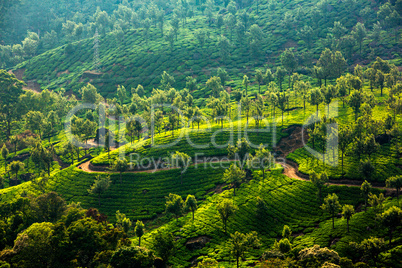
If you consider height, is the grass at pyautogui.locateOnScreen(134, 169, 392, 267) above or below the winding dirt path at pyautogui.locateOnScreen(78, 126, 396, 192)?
below

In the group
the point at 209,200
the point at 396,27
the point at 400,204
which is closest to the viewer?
the point at 400,204

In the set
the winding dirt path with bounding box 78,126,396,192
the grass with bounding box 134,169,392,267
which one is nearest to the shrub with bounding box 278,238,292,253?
the grass with bounding box 134,169,392,267

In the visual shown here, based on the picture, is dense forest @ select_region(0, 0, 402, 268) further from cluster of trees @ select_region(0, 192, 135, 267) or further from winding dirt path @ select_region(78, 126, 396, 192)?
winding dirt path @ select_region(78, 126, 396, 192)

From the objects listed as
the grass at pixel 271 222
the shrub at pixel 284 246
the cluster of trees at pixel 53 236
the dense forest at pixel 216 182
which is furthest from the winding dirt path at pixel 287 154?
the shrub at pixel 284 246

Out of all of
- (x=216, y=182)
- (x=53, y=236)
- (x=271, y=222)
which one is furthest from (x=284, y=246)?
(x=53, y=236)

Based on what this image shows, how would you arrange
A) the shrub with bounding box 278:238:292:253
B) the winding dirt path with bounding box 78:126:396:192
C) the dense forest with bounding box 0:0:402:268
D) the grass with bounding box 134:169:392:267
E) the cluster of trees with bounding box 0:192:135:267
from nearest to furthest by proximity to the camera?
the shrub with bounding box 278:238:292:253, the cluster of trees with bounding box 0:192:135:267, the dense forest with bounding box 0:0:402:268, the grass with bounding box 134:169:392:267, the winding dirt path with bounding box 78:126:396:192

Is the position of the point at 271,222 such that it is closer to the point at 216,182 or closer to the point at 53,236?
the point at 216,182

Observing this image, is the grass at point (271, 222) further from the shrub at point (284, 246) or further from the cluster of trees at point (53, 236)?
the cluster of trees at point (53, 236)

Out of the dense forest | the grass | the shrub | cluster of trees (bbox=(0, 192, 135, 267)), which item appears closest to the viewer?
the shrub

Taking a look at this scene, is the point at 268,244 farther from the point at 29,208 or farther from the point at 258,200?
the point at 29,208

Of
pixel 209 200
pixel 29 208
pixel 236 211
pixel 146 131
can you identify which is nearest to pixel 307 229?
pixel 236 211

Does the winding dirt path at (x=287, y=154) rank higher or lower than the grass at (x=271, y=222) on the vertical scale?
higher
